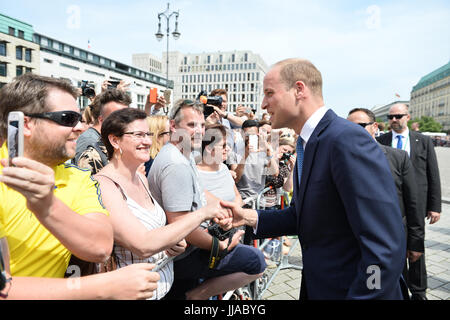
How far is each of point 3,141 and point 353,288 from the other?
2.09 m

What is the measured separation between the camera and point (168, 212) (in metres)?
2.32

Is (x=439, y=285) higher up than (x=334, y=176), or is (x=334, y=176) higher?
(x=334, y=176)

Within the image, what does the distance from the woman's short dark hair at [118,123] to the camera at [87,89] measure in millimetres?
2806

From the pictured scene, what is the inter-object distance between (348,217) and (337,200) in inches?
5.0

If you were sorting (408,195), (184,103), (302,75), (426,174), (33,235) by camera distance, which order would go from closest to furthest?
(33,235) < (302,75) < (184,103) < (408,195) < (426,174)

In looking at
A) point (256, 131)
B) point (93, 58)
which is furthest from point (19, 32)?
point (256, 131)

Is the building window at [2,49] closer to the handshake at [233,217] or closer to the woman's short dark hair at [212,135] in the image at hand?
the woman's short dark hair at [212,135]

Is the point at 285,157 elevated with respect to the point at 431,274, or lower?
elevated

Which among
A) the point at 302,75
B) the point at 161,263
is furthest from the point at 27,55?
the point at 302,75

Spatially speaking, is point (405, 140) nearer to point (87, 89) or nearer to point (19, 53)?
point (87, 89)

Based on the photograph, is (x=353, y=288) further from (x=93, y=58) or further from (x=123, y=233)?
(x=93, y=58)

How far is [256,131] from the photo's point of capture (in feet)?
18.4

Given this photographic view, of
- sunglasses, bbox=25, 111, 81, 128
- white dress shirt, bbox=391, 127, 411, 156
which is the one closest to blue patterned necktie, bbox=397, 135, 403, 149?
white dress shirt, bbox=391, 127, 411, 156
